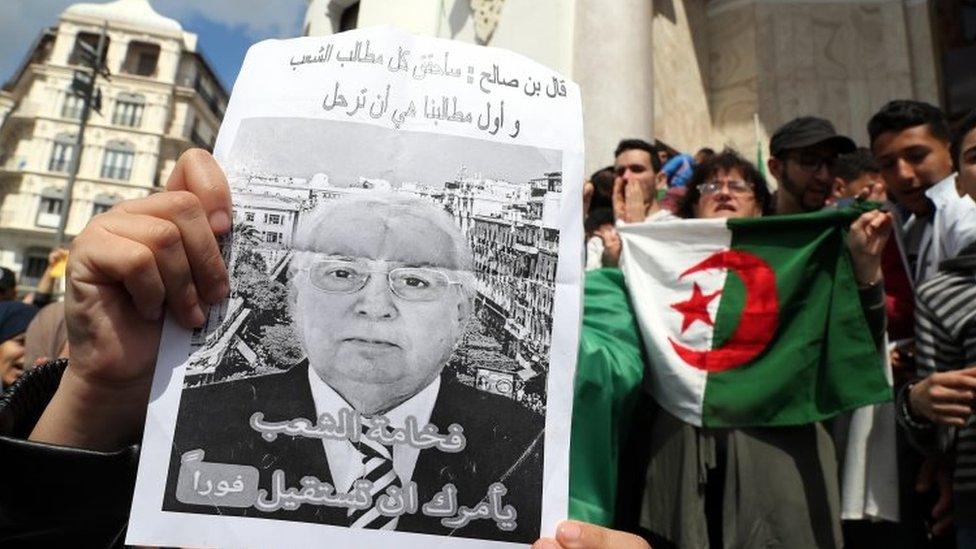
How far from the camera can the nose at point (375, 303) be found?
80 cm

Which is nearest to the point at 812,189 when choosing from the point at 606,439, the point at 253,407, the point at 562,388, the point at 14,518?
the point at 606,439

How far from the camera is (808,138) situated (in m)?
2.69

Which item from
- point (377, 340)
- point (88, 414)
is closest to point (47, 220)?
point (88, 414)

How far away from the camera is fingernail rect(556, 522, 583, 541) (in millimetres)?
747

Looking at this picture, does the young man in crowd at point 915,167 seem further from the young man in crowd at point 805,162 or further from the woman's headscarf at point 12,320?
the woman's headscarf at point 12,320

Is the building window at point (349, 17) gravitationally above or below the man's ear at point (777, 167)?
above

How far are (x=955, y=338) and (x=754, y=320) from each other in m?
0.48

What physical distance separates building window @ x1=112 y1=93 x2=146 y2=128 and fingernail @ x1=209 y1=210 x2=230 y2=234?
4760cm

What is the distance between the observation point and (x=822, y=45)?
5.92 meters

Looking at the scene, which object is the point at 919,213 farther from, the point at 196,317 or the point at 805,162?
the point at 196,317

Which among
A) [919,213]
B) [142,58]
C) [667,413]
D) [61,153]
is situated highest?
[142,58]

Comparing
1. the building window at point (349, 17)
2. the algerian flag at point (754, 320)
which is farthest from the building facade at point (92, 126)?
the algerian flag at point (754, 320)

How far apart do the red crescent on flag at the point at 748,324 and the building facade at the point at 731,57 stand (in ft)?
10.0

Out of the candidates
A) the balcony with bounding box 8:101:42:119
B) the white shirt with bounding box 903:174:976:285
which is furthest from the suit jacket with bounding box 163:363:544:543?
the balcony with bounding box 8:101:42:119
